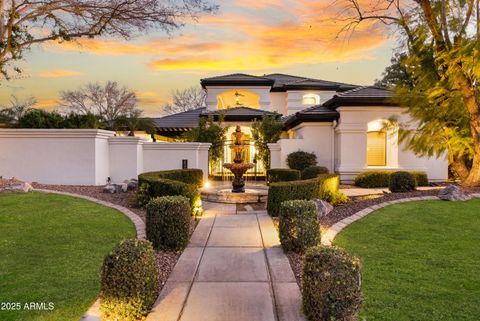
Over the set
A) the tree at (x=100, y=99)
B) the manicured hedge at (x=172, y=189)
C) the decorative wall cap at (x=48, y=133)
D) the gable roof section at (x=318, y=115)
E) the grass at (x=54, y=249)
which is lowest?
the grass at (x=54, y=249)

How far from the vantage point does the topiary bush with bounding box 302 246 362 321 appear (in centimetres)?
371

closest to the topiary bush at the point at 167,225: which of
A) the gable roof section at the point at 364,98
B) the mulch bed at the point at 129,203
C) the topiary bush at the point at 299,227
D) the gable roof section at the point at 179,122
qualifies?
the mulch bed at the point at 129,203

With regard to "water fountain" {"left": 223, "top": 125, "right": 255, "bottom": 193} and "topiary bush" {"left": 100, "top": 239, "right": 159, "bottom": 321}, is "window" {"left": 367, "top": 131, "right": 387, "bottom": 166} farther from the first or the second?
"topiary bush" {"left": 100, "top": 239, "right": 159, "bottom": 321}

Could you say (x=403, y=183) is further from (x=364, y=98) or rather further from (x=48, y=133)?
(x=48, y=133)

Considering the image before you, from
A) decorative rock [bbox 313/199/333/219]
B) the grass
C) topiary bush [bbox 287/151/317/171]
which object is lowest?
the grass

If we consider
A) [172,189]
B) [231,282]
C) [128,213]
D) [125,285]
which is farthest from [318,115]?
[125,285]

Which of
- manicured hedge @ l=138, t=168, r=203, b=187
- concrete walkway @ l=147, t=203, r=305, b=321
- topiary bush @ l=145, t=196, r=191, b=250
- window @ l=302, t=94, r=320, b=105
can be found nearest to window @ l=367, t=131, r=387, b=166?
manicured hedge @ l=138, t=168, r=203, b=187

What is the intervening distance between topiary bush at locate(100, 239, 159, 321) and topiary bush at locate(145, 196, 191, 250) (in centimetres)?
235

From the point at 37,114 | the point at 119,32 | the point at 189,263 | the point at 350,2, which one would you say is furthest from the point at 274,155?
the point at 189,263

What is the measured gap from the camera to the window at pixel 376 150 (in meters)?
18.4

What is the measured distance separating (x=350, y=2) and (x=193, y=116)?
16583 mm

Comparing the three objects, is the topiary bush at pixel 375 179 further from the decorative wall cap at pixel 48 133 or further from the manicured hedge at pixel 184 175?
the decorative wall cap at pixel 48 133

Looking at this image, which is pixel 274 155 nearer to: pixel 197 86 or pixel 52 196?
pixel 52 196

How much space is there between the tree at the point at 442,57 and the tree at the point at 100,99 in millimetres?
35117
